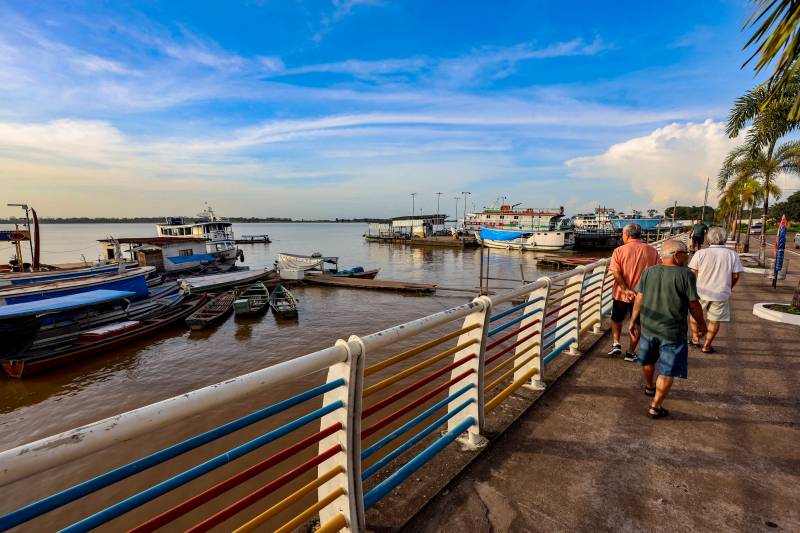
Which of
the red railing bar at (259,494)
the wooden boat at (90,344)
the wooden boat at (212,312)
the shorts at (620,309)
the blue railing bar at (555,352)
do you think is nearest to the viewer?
the red railing bar at (259,494)

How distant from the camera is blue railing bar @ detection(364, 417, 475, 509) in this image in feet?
7.68

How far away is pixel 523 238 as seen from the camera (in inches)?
2088

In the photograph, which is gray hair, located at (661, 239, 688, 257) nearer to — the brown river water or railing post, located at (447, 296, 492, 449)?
railing post, located at (447, 296, 492, 449)

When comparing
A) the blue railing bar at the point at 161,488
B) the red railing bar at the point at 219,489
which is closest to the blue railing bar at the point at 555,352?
the red railing bar at the point at 219,489

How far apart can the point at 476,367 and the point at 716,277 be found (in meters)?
4.34

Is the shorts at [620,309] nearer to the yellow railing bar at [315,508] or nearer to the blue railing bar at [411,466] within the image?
the blue railing bar at [411,466]

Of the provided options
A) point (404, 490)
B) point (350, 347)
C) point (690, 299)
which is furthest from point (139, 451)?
point (690, 299)

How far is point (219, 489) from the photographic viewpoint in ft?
5.26

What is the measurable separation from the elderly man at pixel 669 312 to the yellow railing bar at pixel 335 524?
3.08 metres

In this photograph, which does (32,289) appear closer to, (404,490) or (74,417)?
(74,417)

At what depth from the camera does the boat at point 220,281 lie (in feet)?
79.1

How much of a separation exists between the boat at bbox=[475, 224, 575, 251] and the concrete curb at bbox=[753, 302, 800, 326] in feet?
139

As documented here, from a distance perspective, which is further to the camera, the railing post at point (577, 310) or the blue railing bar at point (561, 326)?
the railing post at point (577, 310)

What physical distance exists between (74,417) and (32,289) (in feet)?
26.8
